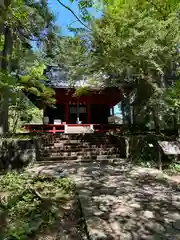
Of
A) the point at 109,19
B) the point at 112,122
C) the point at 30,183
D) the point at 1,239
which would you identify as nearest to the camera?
the point at 1,239

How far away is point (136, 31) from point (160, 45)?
3.30 ft

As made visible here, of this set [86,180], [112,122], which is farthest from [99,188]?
[112,122]

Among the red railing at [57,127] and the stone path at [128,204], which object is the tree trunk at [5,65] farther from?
the red railing at [57,127]

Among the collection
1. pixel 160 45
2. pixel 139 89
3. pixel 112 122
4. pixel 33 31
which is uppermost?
pixel 33 31

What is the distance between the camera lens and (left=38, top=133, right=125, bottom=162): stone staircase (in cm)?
811

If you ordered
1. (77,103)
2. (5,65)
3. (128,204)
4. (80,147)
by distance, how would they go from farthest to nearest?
(77,103), (80,147), (5,65), (128,204)

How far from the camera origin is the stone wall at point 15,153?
6.88 meters

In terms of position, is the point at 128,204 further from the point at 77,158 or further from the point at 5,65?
the point at 5,65

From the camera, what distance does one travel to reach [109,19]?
934 cm

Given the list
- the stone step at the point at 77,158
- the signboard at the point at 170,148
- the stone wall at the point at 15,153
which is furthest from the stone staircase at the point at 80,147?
the signboard at the point at 170,148

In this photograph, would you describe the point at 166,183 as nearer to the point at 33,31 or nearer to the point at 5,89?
the point at 5,89

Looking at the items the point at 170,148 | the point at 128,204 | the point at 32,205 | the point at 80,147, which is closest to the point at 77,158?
the point at 80,147

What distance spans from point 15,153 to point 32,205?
368 cm

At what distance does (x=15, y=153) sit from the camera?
23.1 feet
